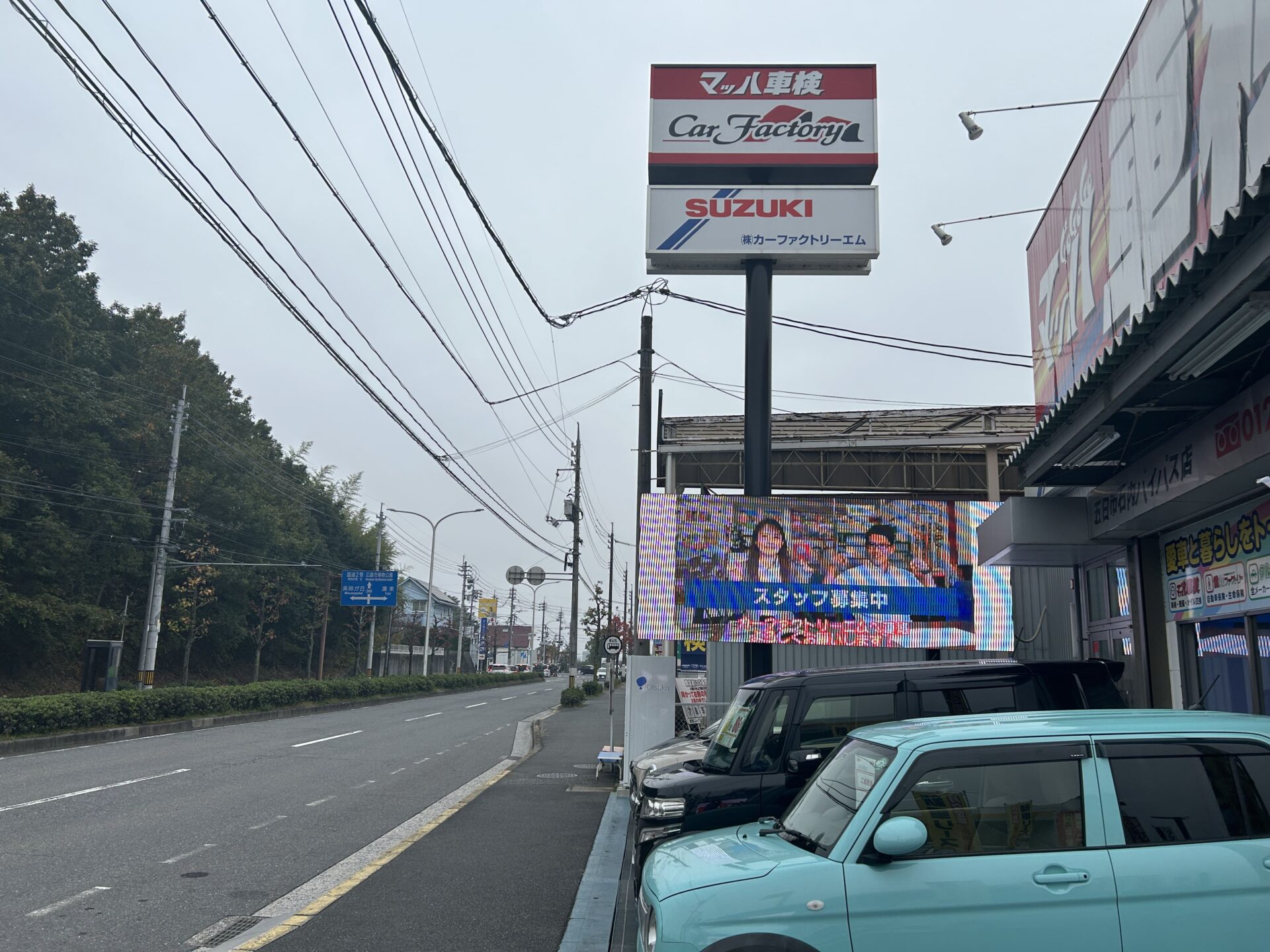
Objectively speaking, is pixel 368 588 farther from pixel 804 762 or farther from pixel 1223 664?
pixel 804 762

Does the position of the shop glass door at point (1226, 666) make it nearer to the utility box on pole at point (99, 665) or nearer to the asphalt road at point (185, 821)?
the asphalt road at point (185, 821)

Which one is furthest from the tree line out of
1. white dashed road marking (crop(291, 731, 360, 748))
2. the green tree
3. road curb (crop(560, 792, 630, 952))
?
road curb (crop(560, 792, 630, 952))

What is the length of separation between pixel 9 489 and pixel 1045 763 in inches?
1654

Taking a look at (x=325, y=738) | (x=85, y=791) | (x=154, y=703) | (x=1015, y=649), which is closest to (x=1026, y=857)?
(x=1015, y=649)

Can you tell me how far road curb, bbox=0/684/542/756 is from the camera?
20031 mm

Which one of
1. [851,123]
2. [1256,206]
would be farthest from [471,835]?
[851,123]

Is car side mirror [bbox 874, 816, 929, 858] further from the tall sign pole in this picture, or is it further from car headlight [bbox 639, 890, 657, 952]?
the tall sign pole

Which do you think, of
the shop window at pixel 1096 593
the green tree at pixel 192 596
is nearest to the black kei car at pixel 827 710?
the shop window at pixel 1096 593

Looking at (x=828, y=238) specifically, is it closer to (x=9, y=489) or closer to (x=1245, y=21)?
(x=1245, y=21)

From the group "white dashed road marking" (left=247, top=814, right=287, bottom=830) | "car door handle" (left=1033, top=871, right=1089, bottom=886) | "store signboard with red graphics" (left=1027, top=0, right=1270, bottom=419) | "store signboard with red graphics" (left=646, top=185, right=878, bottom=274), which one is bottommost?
"white dashed road marking" (left=247, top=814, right=287, bottom=830)

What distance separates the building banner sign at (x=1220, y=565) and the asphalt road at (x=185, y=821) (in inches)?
338

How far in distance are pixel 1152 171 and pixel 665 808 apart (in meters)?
6.83

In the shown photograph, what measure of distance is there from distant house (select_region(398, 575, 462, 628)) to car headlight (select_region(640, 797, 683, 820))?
84.8 m

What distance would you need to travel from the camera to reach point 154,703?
26062mm
